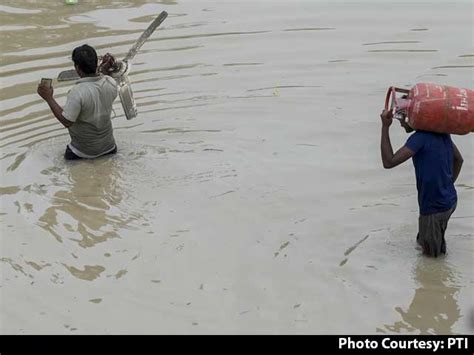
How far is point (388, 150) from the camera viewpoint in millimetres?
5578

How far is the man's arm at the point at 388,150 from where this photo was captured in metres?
5.49

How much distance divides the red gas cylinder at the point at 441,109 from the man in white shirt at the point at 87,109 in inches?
120

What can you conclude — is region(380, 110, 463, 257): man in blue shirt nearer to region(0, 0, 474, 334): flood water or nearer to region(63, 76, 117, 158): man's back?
region(0, 0, 474, 334): flood water

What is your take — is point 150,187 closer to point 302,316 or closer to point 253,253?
point 253,253

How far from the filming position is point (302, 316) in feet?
17.2

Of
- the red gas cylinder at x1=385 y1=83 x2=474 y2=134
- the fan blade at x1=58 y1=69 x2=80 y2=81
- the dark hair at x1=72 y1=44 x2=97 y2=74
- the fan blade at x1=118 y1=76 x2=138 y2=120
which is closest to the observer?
the red gas cylinder at x1=385 y1=83 x2=474 y2=134

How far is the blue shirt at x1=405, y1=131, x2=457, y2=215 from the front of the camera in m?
5.52

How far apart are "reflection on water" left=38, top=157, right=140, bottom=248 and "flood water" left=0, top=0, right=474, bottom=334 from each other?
0.07 feet

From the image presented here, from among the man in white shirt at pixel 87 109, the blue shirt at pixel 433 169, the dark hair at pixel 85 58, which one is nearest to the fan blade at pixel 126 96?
the man in white shirt at pixel 87 109

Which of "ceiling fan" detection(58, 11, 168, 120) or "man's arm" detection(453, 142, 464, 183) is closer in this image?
"man's arm" detection(453, 142, 464, 183)

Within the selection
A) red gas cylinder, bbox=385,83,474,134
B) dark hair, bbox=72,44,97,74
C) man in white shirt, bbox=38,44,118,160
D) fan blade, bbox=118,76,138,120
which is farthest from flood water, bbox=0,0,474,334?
red gas cylinder, bbox=385,83,474,134

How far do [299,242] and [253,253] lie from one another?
15.1 inches

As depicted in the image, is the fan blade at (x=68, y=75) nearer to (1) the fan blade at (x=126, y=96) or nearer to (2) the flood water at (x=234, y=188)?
(1) the fan blade at (x=126, y=96)

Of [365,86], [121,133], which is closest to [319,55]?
[365,86]
